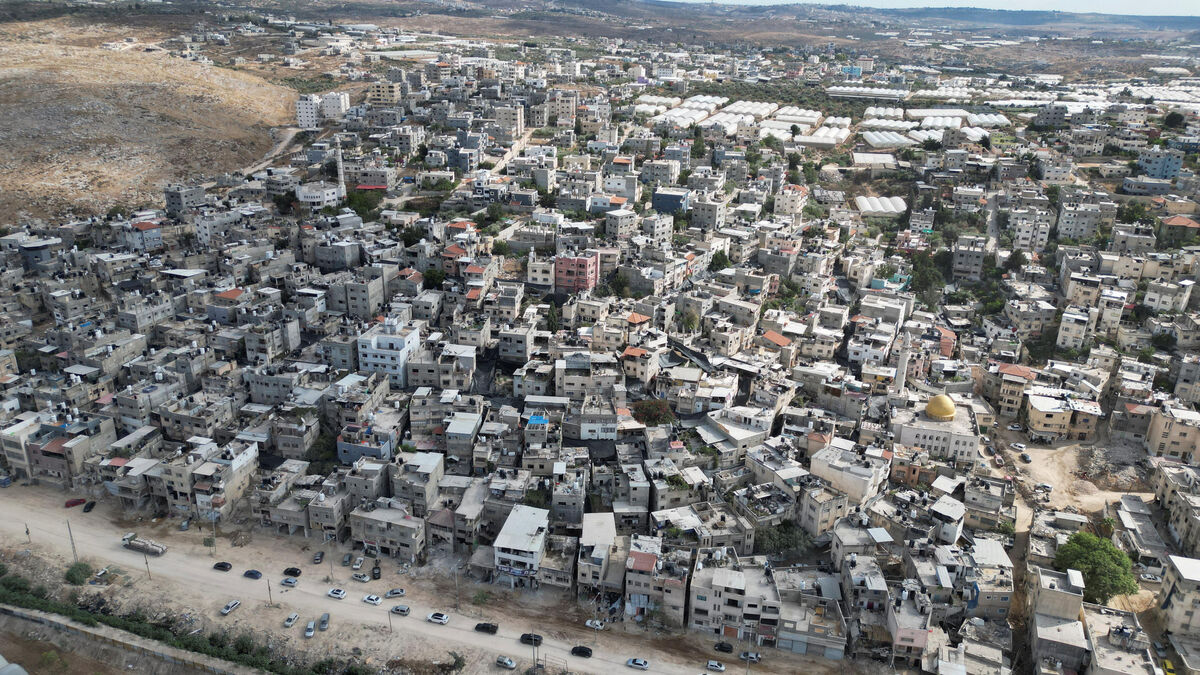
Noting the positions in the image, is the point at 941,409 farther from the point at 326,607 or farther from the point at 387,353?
the point at 326,607

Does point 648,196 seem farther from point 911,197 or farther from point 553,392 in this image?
point 553,392

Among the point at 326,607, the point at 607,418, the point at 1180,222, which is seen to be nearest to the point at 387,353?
the point at 607,418

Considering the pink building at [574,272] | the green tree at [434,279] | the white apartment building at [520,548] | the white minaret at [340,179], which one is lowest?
the white apartment building at [520,548]

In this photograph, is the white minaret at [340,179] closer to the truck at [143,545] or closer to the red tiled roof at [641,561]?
the truck at [143,545]

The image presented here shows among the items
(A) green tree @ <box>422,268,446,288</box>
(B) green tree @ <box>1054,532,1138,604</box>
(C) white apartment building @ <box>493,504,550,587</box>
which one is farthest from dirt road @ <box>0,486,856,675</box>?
(A) green tree @ <box>422,268,446,288</box>

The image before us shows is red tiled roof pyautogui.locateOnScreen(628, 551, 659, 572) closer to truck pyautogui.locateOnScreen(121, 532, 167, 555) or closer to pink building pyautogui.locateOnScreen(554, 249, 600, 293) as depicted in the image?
truck pyautogui.locateOnScreen(121, 532, 167, 555)

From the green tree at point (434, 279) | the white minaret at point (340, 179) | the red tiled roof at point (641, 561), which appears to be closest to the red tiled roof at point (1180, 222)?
the green tree at point (434, 279)
